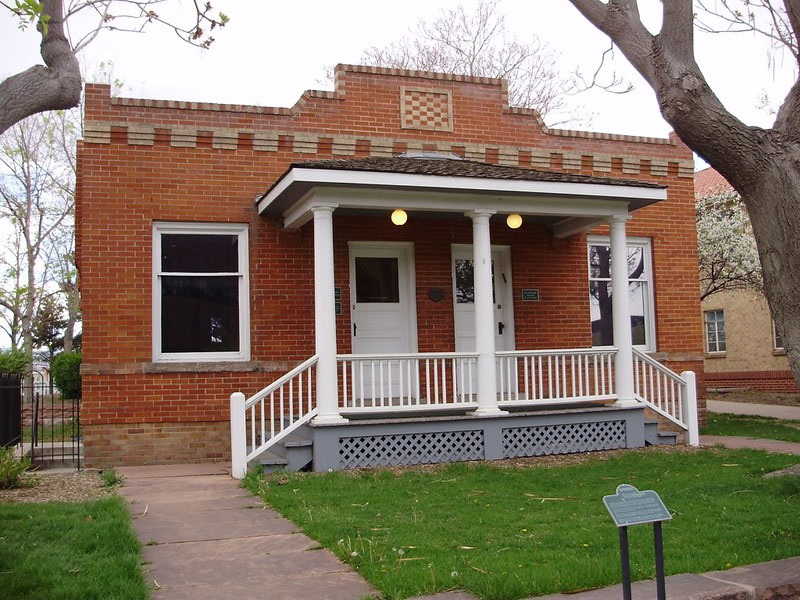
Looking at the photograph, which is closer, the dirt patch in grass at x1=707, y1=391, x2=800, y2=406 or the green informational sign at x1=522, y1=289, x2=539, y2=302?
the green informational sign at x1=522, y1=289, x2=539, y2=302

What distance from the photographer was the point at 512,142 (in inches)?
518

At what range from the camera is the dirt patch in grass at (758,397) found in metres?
22.8

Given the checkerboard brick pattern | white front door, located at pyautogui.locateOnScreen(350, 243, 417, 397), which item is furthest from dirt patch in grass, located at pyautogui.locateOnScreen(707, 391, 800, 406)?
the checkerboard brick pattern

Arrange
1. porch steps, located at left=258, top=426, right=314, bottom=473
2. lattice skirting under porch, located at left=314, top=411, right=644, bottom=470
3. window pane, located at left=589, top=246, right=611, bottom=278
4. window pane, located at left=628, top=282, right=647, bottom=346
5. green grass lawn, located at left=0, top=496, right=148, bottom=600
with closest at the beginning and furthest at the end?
green grass lawn, located at left=0, top=496, right=148, bottom=600 → porch steps, located at left=258, top=426, right=314, bottom=473 → lattice skirting under porch, located at left=314, top=411, right=644, bottom=470 → window pane, located at left=589, top=246, right=611, bottom=278 → window pane, located at left=628, top=282, right=647, bottom=346

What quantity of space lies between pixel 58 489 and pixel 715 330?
27068mm

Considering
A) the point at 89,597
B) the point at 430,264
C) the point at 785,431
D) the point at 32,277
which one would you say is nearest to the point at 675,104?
the point at 89,597

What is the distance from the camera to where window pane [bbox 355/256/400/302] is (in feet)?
40.0

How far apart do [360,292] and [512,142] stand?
11.5 feet

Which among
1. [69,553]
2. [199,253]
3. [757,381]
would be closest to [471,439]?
[199,253]

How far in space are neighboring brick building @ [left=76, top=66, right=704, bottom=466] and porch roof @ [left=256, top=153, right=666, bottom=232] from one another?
41mm

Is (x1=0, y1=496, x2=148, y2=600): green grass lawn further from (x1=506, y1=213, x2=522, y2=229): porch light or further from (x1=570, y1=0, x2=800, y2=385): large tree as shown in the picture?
(x1=506, y1=213, x2=522, y2=229): porch light

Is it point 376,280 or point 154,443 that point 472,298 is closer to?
point 376,280

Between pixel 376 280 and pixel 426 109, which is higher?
pixel 426 109

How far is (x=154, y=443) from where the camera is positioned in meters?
10.9
